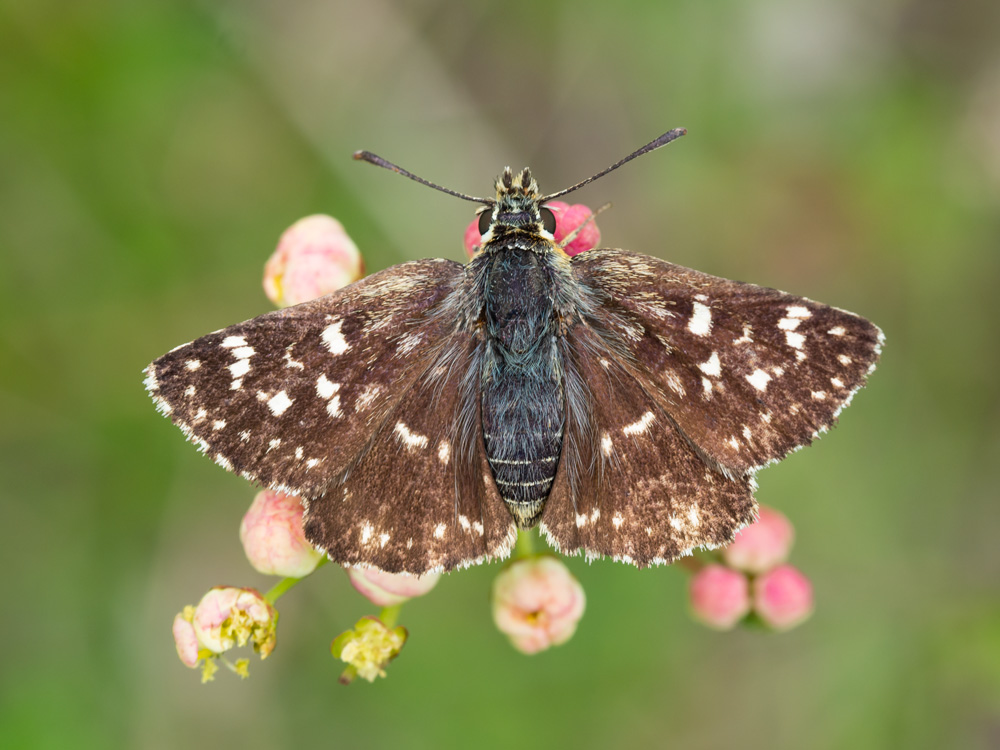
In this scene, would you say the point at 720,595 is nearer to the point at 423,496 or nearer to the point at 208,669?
the point at 423,496

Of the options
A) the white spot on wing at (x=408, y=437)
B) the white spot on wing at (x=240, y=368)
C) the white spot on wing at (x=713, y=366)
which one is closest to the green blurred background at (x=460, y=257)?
the white spot on wing at (x=408, y=437)

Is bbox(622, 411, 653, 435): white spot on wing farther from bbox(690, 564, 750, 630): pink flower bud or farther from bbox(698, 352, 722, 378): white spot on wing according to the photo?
bbox(690, 564, 750, 630): pink flower bud

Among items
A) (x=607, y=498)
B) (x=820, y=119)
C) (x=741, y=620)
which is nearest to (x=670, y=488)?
(x=607, y=498)

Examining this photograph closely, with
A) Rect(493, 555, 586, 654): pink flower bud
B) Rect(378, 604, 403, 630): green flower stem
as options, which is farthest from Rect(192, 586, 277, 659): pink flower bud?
Rect(493, 555, 586, 654): pink flower bud

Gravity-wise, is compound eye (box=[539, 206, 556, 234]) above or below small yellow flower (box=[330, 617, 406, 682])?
above

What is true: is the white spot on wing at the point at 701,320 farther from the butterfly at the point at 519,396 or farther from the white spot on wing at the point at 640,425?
the white spot on wing at the point at 640,425
